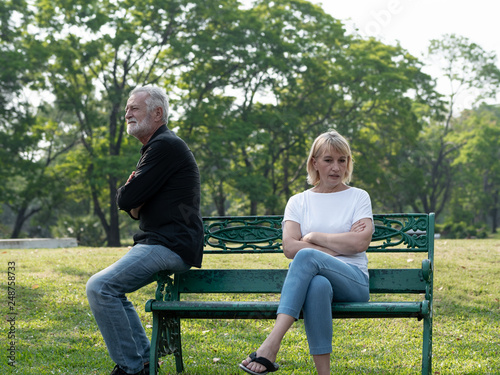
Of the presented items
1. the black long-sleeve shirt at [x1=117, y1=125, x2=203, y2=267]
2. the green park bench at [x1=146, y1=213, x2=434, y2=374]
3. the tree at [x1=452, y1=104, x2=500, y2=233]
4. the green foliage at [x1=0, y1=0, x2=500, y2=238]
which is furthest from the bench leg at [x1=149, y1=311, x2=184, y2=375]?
the tree at [x1=452, y1=104, x2=500, y2=233]

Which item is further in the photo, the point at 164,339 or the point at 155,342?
the point at 164,339

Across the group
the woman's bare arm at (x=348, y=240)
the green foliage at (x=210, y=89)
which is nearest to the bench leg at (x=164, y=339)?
the woman's bare arm at (x=348, y=240)

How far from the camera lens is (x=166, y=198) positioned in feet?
12.3

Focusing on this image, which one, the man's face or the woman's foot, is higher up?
the man's face

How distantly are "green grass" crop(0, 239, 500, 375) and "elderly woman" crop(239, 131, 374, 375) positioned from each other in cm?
93

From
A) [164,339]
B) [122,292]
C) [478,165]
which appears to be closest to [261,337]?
[164,339]

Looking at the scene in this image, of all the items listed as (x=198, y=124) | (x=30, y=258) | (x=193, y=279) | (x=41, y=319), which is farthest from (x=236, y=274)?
(x=198, y=124)

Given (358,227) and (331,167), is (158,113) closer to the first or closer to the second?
(331,167)

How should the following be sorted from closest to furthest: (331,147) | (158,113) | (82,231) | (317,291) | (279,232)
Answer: (317,291) < (331,147) < (158,113) < (279,232) < (82,231)

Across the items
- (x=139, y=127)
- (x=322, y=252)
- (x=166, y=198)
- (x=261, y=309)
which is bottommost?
(x=261, y=309)

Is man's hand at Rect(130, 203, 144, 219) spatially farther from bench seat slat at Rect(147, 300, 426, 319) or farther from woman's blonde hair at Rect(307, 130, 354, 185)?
woman's blonde hair at Rect(307, 130, 354, 185)

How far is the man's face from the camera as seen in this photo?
3879 mm

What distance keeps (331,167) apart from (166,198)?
1069 millimetres

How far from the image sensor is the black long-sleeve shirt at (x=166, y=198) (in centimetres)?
368
